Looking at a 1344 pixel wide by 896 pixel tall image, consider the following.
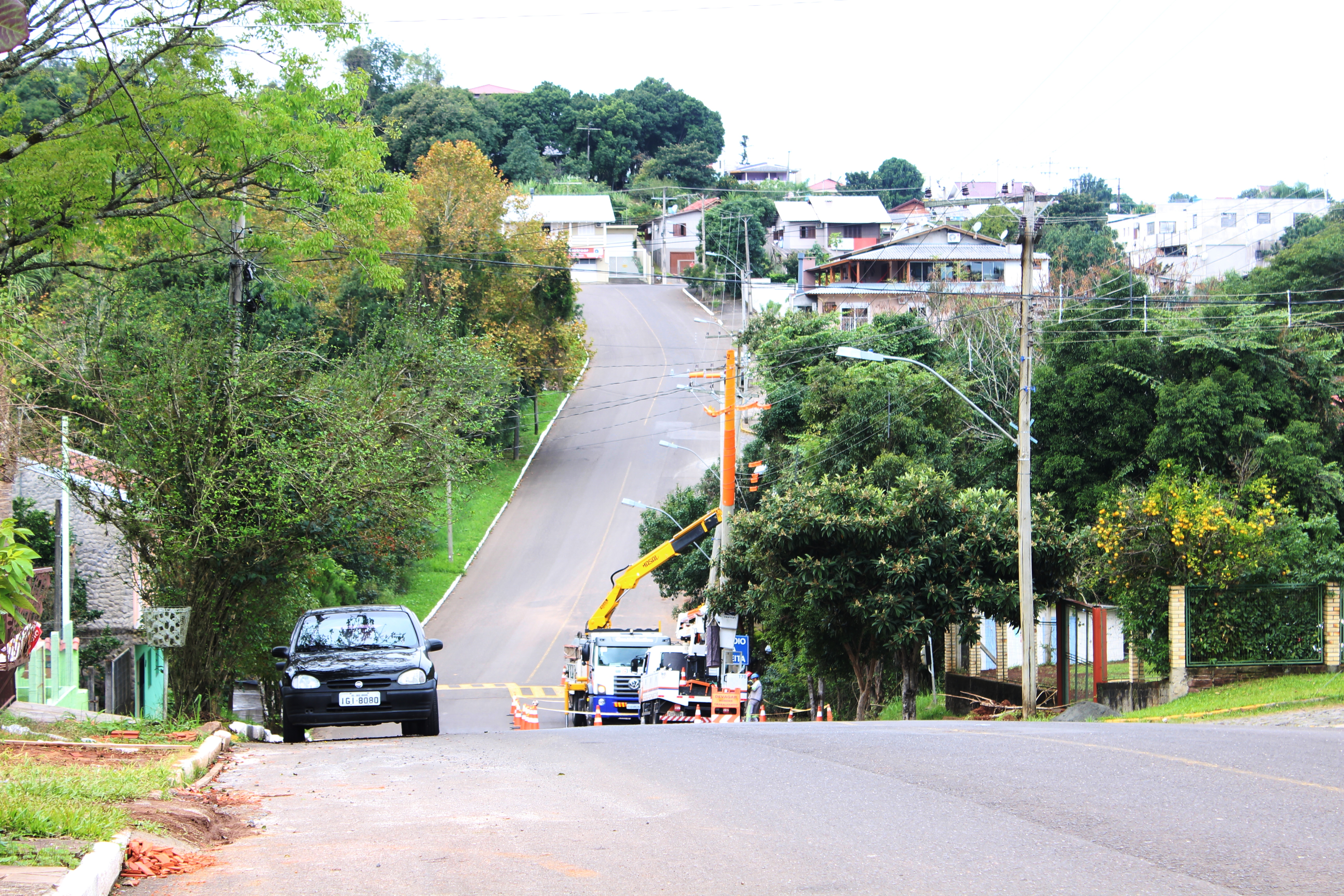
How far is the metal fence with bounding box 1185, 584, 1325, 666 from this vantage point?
20672 millimetres

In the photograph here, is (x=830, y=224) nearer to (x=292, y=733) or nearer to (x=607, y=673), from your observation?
(x=607, y=673)

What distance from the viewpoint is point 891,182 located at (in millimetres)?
121000

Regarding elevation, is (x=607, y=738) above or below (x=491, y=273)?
below

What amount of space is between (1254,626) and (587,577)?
93.5ft

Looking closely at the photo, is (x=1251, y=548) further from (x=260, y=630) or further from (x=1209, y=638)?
(x=260, y=630)

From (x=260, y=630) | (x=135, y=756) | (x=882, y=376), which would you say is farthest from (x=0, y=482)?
(x=882, y=376)

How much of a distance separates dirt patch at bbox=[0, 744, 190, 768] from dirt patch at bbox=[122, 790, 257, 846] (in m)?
1.61

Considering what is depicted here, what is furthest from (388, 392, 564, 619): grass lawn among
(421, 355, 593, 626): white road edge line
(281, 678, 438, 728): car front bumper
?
(281, 678, 438, 728): car front bumper

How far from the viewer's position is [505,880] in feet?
18.9

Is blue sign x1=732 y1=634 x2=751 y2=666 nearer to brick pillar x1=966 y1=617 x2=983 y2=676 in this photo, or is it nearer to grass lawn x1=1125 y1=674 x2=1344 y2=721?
brick pillar x1=966 y1=617 x2=983 y2=676

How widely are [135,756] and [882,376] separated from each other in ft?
97.4

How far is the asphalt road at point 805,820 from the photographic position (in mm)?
5777

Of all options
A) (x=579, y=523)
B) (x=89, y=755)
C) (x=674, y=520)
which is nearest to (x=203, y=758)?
(x=89, y=755)

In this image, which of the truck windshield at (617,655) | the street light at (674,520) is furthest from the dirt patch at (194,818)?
the street light at (674,520)
